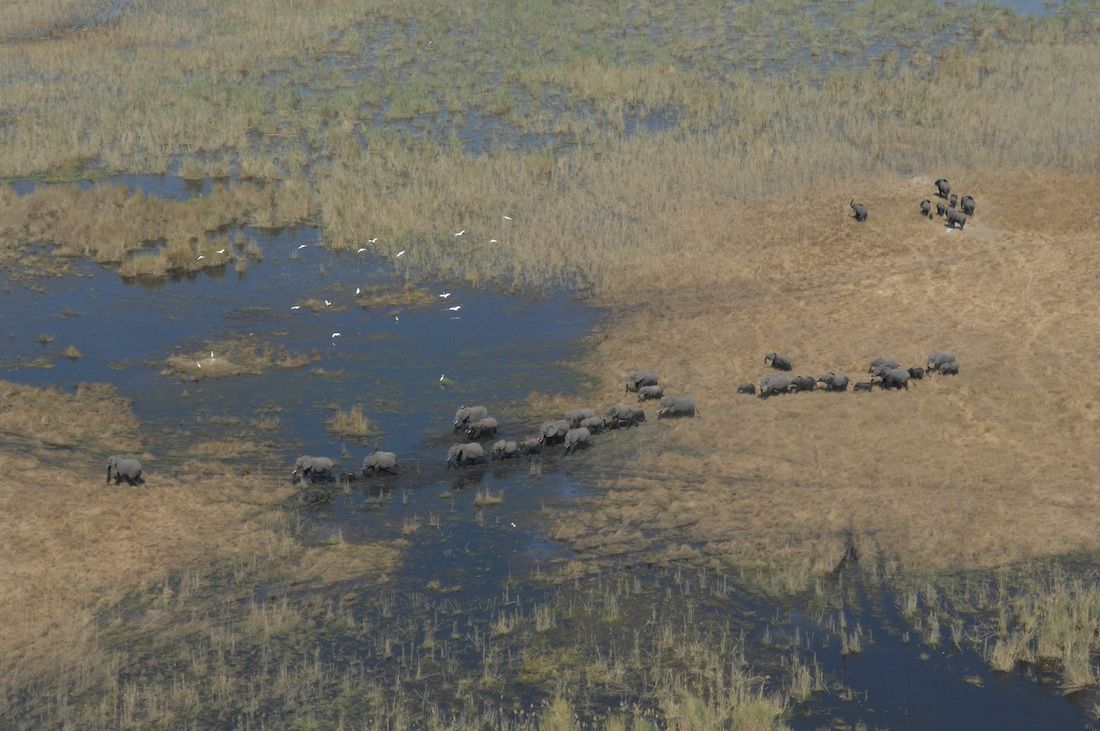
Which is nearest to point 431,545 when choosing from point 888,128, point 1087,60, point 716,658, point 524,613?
point 524,613

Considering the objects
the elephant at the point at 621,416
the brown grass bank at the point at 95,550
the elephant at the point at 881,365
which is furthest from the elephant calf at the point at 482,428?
the elephant at the point at 881,365

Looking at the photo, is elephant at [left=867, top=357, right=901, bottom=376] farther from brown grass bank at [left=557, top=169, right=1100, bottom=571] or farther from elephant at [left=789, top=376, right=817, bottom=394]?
elephant at [left=789, top=376, right=817, bottom=394]

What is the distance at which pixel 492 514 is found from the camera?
21.4 m

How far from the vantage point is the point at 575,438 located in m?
23.3

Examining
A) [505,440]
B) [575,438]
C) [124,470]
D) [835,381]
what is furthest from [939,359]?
[124,470]

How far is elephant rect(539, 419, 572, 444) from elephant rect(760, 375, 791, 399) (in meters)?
4.11

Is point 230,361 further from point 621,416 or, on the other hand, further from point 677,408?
point 677,408

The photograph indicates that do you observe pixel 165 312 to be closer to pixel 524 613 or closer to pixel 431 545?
pixel 431 545

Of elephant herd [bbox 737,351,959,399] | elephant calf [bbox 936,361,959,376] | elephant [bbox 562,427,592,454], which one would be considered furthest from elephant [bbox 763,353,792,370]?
elephant [bbox 562,427,592,454]

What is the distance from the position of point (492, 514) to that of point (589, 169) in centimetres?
1871

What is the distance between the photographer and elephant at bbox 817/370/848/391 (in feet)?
82.9

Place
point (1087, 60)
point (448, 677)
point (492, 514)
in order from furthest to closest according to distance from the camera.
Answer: point (1087, 60) < point (492, 514) < point (448, 677)

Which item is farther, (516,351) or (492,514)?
(516,351)

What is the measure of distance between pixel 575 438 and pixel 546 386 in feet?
10.6
